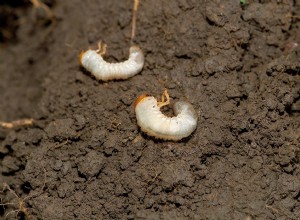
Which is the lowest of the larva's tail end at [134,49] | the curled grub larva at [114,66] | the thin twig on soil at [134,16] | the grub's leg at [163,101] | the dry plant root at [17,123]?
the dry plant root at [17,123]

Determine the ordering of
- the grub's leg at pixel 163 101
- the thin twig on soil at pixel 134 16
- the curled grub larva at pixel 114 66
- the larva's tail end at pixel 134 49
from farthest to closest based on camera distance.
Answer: the thin twig on soil at pixel 134 16, the larva's tail end at pixel 134 49, the curled grub larva at pixel 114 66, the grub's leg at pixel 163 101

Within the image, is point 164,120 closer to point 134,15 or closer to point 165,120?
point 165,120

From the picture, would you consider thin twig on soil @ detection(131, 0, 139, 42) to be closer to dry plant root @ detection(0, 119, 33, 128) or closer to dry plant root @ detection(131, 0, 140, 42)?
dry plant root @ detection(131, 0, 140, 42)

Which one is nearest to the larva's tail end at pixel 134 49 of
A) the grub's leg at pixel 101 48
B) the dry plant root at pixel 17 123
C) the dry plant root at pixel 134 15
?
the dry plant root at pixel 134 15

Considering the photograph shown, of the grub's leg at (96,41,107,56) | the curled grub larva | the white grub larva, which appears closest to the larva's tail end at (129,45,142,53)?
the curled grub larva

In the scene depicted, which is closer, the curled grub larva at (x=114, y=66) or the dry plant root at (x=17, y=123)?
the curled grub larva at (x=114, y=66)

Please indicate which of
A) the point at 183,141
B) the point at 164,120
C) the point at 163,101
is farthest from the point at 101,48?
the point at 183,141

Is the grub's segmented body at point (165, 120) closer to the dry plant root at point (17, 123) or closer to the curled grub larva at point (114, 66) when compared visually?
the curled grub larva at point (114, 66)
